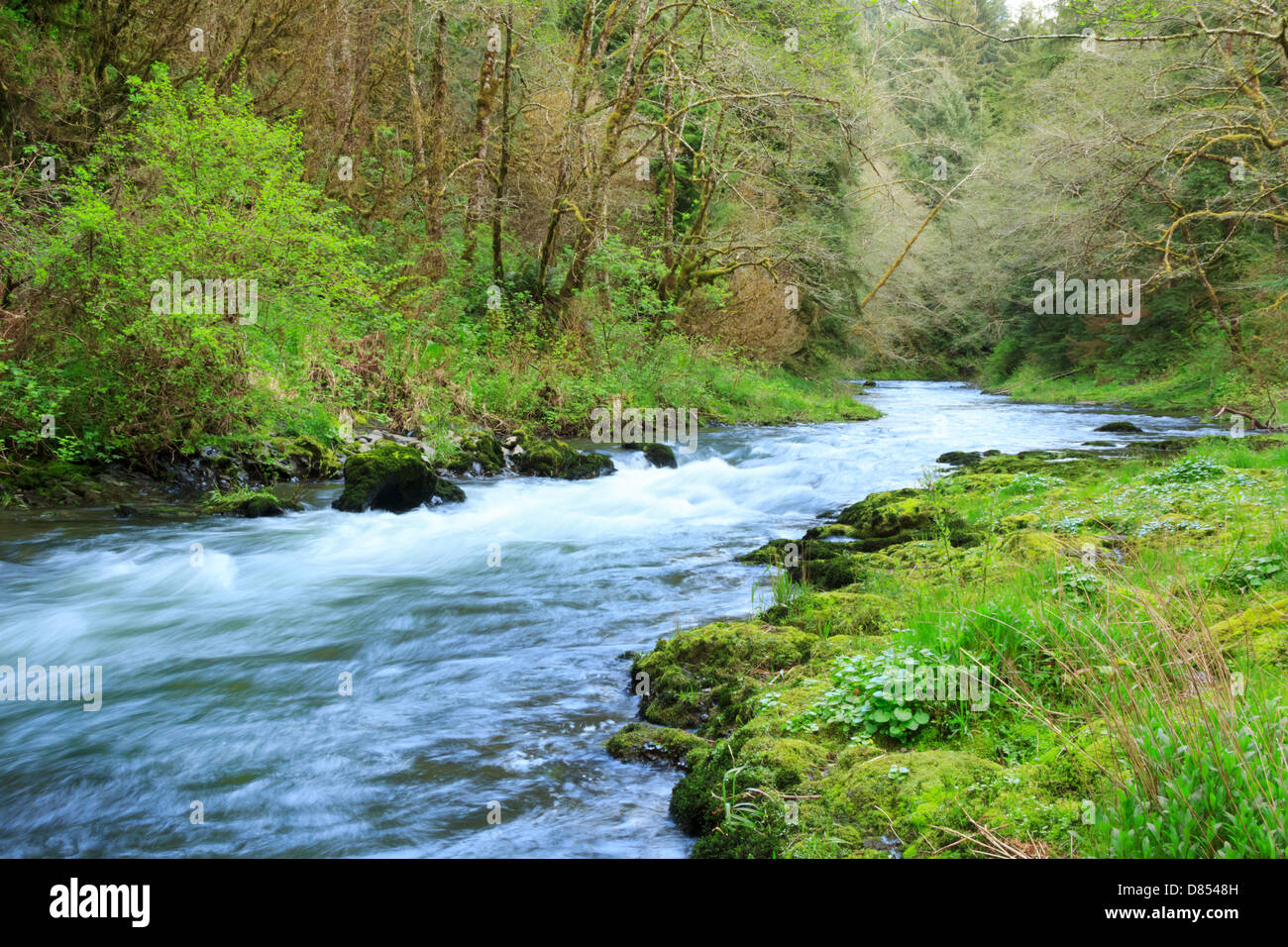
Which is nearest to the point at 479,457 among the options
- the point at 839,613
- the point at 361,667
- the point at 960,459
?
the point at 960,459

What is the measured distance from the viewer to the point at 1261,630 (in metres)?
4.43

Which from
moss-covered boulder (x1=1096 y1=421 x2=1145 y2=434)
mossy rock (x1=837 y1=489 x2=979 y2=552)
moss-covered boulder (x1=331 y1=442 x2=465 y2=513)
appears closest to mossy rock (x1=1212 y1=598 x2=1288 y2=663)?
mossy rock (x1=837 y1=489 x2=979 y2=552)

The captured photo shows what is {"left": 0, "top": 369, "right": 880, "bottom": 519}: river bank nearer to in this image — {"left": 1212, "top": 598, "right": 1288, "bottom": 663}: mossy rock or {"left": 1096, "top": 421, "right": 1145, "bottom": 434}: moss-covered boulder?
{"left": 1212, "top": 598, "right": 1288, "bottom": 663}: mossy rock

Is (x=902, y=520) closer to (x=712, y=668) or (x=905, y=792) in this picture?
(x=712, y=668)

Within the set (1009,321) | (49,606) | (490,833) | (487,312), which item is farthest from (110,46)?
(1009,321)

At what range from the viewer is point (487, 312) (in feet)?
67.0

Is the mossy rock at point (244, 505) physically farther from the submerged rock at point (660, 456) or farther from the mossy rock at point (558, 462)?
the submerged rock at point (660, 456)

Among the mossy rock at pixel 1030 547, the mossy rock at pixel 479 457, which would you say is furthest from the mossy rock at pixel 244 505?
the mossy rock at pixel 1030 547

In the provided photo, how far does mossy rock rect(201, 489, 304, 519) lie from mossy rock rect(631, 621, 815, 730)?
23.3ft

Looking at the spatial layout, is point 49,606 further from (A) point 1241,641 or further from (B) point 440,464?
(A) point 1241,641

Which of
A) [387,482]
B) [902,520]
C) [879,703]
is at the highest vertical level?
[387,482]

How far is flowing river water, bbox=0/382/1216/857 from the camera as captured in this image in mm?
4371

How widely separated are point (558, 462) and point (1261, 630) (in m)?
11.9
